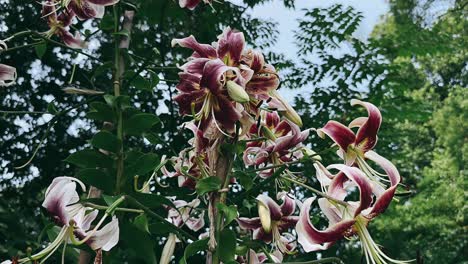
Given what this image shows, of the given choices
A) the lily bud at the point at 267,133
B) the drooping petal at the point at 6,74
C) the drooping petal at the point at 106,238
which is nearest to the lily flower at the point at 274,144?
the lily bud at the point at 267,133

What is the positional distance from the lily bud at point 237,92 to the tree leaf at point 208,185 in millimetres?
88

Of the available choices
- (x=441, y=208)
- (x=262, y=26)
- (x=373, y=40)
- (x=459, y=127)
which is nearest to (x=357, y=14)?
(x=373, y=40)

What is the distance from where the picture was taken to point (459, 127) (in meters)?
10.1

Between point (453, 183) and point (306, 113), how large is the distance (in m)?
7.31

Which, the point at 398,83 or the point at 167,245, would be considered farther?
the point at 398,83

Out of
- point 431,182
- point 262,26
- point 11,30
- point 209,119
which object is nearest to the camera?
point 209,119

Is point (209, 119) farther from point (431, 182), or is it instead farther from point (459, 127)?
point (459, 127)

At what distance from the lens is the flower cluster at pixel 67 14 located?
0.91 meters

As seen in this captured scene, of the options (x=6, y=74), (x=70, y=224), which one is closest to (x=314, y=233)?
(x=70, y=224)

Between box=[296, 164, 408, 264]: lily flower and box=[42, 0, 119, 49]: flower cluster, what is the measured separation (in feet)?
1.32

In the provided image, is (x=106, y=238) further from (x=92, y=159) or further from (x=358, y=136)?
(x=358, y=136)

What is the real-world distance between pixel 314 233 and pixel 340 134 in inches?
5.3

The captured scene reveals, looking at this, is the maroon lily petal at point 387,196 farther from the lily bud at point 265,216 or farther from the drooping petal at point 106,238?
Result: the drooping petal at point 106,238

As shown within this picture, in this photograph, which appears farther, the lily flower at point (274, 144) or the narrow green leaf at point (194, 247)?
the lily flower at point (274, 144)
